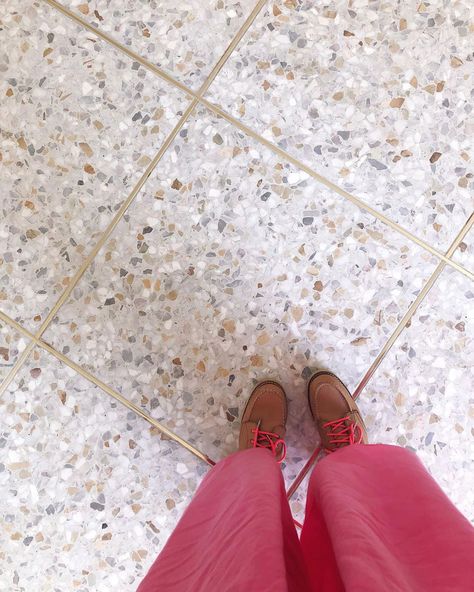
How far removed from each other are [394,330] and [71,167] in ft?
2.53

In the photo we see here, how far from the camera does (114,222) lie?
3.44 ft

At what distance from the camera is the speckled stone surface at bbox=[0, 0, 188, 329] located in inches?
41.3

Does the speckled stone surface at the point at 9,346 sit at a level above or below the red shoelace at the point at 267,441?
below

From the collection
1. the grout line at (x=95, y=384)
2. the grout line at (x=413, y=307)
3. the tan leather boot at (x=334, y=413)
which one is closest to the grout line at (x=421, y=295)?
the grout line at (x=413, y=307)

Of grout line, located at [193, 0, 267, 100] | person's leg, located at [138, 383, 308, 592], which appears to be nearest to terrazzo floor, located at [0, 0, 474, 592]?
grout line, located at [193, 0, 267, 100]

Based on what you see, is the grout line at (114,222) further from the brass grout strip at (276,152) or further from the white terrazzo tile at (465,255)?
the white terrazzo tile at (465,255)

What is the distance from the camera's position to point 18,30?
1.06 m

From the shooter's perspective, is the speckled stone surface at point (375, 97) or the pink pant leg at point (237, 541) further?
the speckled stone surface at point (375, 97)

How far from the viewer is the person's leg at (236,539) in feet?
1.87

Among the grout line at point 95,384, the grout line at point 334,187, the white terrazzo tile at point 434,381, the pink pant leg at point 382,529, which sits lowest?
the grout line at point 95,384

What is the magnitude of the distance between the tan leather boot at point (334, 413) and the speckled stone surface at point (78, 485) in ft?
0.90

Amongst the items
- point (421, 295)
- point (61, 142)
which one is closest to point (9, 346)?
point (61, 142)

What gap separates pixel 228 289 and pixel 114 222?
28 cm

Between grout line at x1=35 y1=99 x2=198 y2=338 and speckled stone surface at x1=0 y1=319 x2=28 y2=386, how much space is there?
0.13 ft
